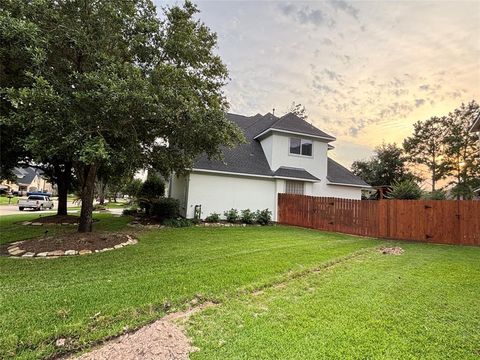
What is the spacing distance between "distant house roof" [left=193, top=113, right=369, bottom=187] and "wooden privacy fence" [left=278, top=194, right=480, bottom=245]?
112 inches

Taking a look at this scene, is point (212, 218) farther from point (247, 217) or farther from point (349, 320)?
point (349, 320)

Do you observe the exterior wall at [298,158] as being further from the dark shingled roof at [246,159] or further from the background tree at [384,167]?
the background tree at [384,167]

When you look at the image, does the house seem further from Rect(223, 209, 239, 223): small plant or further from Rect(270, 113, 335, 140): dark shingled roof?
Rect(223, 209, 239, 223): small plant

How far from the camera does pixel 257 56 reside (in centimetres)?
1493

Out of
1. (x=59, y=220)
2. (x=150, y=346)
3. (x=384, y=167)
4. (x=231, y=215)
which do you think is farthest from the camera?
(x=384, y=167)

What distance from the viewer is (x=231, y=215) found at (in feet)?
49.6

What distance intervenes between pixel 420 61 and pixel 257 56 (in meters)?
7.59

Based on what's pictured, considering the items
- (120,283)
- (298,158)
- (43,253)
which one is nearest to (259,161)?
(298,158)

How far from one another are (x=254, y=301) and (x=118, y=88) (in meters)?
5.64

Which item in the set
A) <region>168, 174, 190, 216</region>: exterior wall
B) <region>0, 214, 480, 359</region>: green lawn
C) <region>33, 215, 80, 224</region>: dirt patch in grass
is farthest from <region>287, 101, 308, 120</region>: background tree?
<region>0, 214, 480, 359</region>: green lawn

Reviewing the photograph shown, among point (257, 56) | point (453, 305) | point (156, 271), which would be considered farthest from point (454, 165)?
point (156, 271)

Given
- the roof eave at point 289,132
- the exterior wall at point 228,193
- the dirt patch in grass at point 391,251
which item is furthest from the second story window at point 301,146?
the dirt patch in grass at point 391,251

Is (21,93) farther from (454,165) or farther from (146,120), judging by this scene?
(454,165)

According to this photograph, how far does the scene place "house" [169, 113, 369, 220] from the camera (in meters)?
15.1
